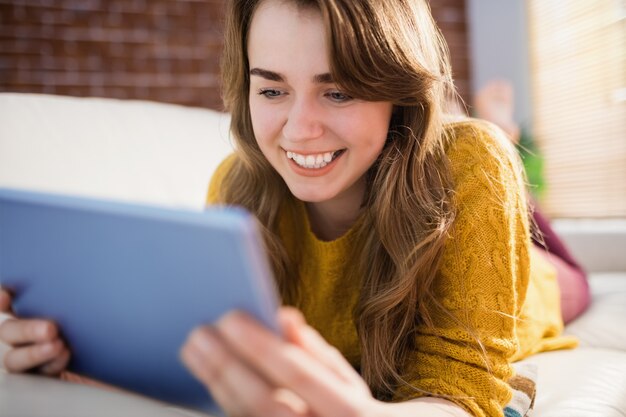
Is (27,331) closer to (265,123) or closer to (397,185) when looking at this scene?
(265,123)

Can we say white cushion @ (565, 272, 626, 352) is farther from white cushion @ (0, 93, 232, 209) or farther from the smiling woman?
white cushion @ (0, 93, 232, 209)

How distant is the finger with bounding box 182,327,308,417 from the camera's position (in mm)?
501

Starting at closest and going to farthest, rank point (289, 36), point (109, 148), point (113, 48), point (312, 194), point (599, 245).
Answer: point (289, 36)
point (312, 194)
point (109, 148)
point (599, 245)
point (113, 48)

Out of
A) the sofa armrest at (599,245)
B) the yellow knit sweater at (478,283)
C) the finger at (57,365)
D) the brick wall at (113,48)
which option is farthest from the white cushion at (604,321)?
the brick wall at (113,48)

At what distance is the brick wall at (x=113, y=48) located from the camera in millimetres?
3463

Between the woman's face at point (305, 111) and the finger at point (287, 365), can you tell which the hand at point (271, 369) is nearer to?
the finger at point (287, 365)

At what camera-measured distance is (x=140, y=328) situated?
22.3 inches

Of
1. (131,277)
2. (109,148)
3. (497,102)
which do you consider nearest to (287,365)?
(131,277)

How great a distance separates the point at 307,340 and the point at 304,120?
482 millimetres

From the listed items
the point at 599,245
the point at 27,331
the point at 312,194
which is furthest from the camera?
the point at 599,245

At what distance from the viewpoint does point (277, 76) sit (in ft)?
3.02

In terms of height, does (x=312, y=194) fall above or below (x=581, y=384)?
above

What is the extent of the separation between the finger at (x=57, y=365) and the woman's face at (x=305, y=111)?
0.46m

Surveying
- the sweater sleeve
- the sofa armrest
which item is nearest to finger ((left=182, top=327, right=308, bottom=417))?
the sweater sleeve
